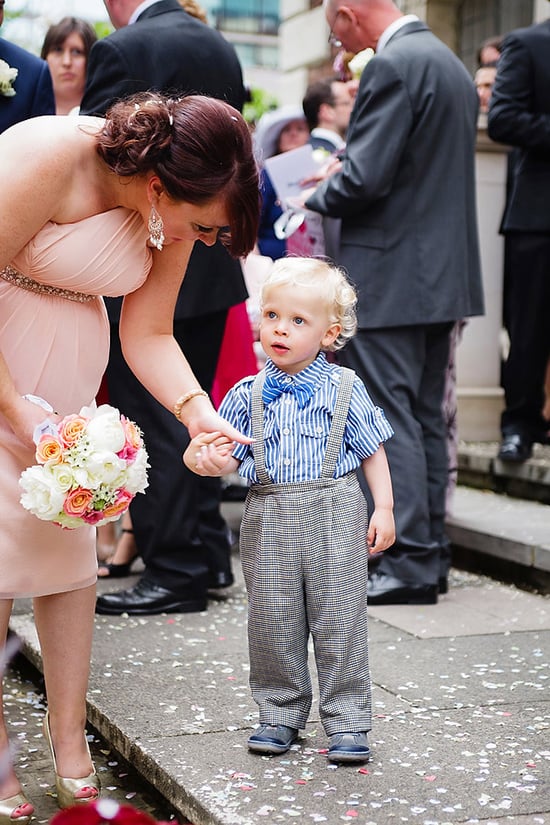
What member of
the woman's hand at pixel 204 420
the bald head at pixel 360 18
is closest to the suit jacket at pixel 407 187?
the bald head at pixel 360 18

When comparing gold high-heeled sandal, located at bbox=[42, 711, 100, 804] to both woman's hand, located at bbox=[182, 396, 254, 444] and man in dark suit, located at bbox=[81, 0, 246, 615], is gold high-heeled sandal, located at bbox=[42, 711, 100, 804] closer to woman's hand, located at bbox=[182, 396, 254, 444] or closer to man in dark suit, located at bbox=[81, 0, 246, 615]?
woman's hand, located at bbox=[182, 396, 254, 444]

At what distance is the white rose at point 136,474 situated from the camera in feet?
8.86

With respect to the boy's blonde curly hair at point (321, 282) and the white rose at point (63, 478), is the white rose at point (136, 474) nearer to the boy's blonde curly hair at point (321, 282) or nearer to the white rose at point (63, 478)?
the white rose at point (63, 478)

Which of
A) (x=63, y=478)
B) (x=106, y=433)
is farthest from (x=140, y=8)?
(x=63, y=478)

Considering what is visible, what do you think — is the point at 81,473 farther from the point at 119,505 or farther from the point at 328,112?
the point at 328,112

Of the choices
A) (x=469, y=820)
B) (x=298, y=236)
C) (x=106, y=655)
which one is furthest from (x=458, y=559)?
(x=469, y=820)

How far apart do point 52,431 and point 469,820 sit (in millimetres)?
1227

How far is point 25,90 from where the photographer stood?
4.68m

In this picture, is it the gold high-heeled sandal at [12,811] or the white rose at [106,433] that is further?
the gold high-heeled sandal at [12,811]

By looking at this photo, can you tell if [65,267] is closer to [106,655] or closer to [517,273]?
[106,655]

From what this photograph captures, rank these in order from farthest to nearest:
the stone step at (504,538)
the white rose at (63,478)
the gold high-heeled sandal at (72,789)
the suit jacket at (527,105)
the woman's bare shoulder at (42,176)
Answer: the suit jacket at (527,105) < the stone step at (504,538) < the gold high-heeled sandal at (72,789) < the woman's bare shoulder at (42,176) < the white rose at (63,478)

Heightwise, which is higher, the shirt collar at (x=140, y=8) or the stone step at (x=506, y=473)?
the shirt collar at (x=140, y=8)

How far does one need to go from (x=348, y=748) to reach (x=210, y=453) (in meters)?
0.82

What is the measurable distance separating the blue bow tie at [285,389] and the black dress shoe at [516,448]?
3.45 meters
